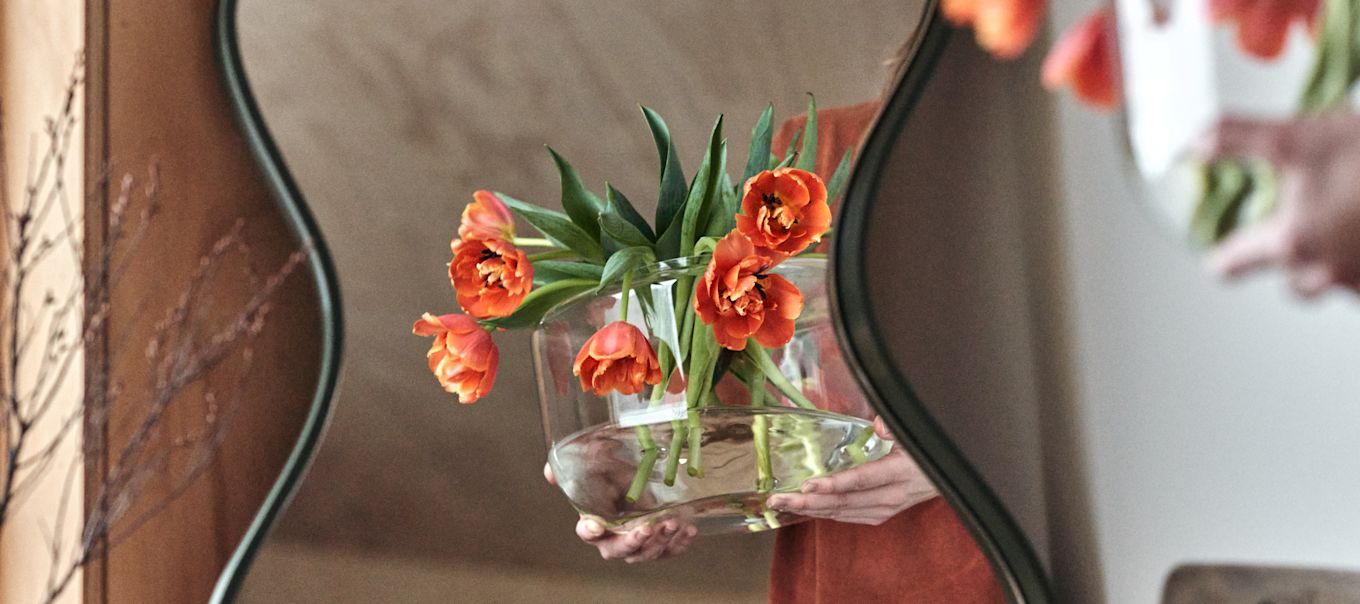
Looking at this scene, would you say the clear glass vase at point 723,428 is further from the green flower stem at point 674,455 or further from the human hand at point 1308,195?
the human hand at point 1308,195

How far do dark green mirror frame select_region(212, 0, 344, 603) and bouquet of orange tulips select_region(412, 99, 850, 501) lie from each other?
14cm

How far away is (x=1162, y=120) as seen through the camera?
1.01 feet

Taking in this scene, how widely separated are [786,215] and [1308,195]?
0.63ft

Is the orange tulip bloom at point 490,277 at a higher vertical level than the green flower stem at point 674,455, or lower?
higher

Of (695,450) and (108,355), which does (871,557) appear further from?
(108,355)

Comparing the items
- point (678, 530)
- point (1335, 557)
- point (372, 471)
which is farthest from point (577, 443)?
point (1335, 557)

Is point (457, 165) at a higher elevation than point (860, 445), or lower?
higher

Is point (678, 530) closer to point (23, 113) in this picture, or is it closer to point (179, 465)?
point (179, 465)

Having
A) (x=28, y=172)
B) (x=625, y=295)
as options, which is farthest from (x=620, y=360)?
(x=28, y=172)

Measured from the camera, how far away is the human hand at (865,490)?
46cm

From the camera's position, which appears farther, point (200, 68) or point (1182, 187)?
point (200, 68)

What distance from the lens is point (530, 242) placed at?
51 centimetres

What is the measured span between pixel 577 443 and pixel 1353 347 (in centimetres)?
28

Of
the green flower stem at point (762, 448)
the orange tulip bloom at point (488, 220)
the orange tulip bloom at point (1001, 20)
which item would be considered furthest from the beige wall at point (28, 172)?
the orange tulip bloom at point (1001, 20)
